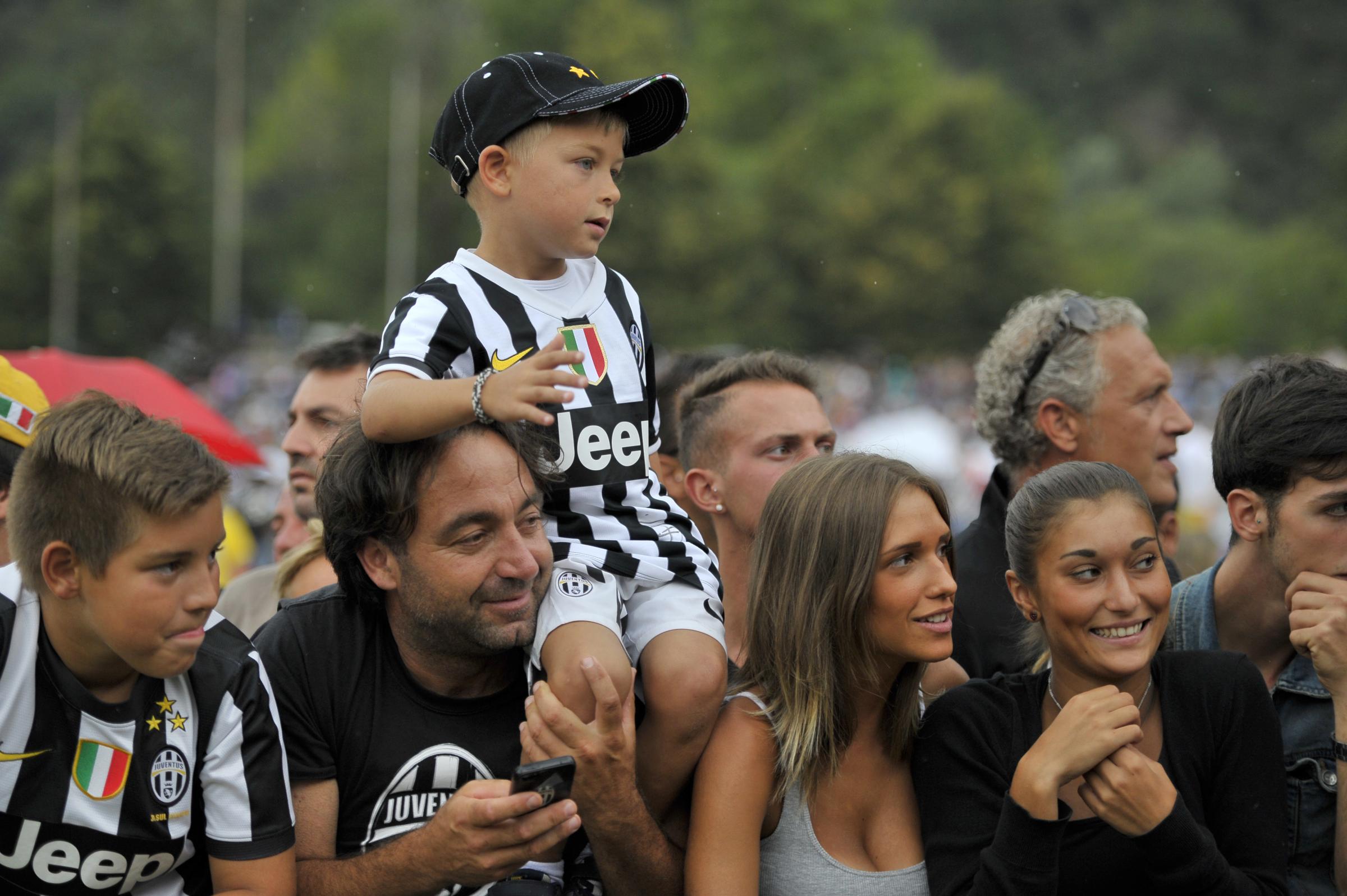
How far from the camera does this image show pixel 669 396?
229 inches

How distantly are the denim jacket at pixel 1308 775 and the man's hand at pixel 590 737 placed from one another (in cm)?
168

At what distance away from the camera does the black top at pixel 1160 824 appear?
307 centimetres

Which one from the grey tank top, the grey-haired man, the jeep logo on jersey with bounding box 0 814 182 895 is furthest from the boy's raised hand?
the grey-haired man

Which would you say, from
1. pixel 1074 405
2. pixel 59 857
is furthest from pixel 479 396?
pixel 1074 405

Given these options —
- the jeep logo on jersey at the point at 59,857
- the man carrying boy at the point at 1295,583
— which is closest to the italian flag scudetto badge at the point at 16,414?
the jeep logo on jersey at the point at 59,857

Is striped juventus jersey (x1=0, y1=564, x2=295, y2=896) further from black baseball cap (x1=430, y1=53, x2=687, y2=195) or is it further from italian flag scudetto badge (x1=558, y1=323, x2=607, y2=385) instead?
black baseball cap (x1=430, y1=53, x2=687, y2=195)

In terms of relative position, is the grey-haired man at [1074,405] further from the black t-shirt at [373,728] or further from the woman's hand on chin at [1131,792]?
the black t-shirt at [373,728]

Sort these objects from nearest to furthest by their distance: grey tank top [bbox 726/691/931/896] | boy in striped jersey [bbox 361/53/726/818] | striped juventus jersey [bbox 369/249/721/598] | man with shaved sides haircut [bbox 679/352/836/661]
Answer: grey tank top [bbox 726/691/931/896], boy in striped jersey [bbox 361/53/726/818], striped juventus jersey [bbox 369/249/721/598], man with shaved sides haircut [bbox 679/352/836/661]

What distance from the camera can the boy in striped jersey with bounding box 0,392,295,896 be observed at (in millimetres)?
2998

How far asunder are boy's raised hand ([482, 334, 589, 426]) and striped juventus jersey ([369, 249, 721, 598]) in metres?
0.39

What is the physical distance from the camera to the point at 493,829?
10.3ft

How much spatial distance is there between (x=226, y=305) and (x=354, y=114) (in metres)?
12.4

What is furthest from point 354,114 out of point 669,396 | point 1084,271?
point 669,396

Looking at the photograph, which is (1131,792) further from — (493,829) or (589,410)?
(589,410)
